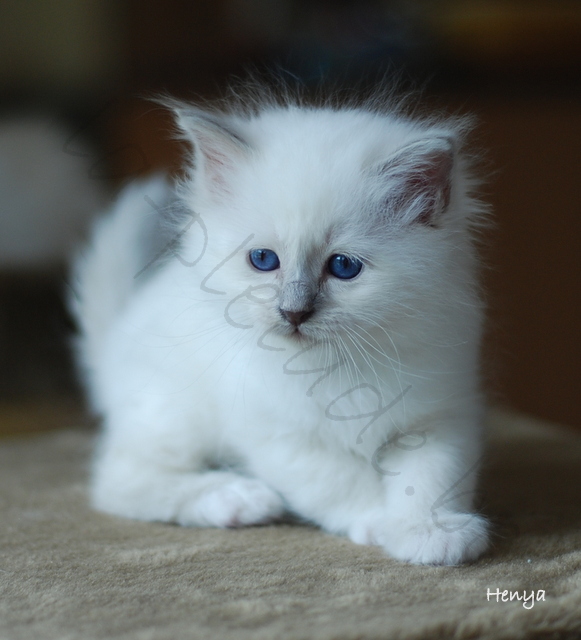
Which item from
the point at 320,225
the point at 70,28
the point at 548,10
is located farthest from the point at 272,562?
the point at 70,28

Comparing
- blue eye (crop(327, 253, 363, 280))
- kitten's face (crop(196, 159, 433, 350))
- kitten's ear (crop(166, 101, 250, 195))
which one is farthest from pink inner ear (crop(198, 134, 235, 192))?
blue eye (crop(327, 253, 363, 280))

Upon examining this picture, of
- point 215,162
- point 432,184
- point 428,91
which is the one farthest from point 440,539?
point 428,91

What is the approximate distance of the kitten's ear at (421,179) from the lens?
1.31m

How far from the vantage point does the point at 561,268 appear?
325 centimetres

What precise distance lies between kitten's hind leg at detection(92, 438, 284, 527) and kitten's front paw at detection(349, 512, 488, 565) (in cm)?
29

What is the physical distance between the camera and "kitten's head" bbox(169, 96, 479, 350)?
1.27m

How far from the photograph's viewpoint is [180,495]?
159 centimetres

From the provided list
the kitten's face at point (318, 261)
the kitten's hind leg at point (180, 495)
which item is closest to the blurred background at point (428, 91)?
the kitten's hind leg at point (180, 495)

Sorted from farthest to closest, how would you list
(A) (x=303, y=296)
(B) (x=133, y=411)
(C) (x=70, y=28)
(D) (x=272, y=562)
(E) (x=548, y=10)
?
(C) (x=70, y=28)
(E) (x=548, y=10)
(B) (x=133, y=411)
(D) (x=272, y=562)
(A) (x=303, y=296)

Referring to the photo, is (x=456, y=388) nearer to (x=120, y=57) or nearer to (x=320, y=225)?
(x=320, y=225)

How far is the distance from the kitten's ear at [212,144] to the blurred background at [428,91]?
1.54 metres

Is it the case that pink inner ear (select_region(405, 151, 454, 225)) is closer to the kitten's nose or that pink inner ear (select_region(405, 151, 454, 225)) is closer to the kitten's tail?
the kitten's nose

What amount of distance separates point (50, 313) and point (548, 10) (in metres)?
2.61

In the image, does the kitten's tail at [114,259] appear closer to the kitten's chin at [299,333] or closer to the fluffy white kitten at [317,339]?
the fluffy white kitten at [317,339]
